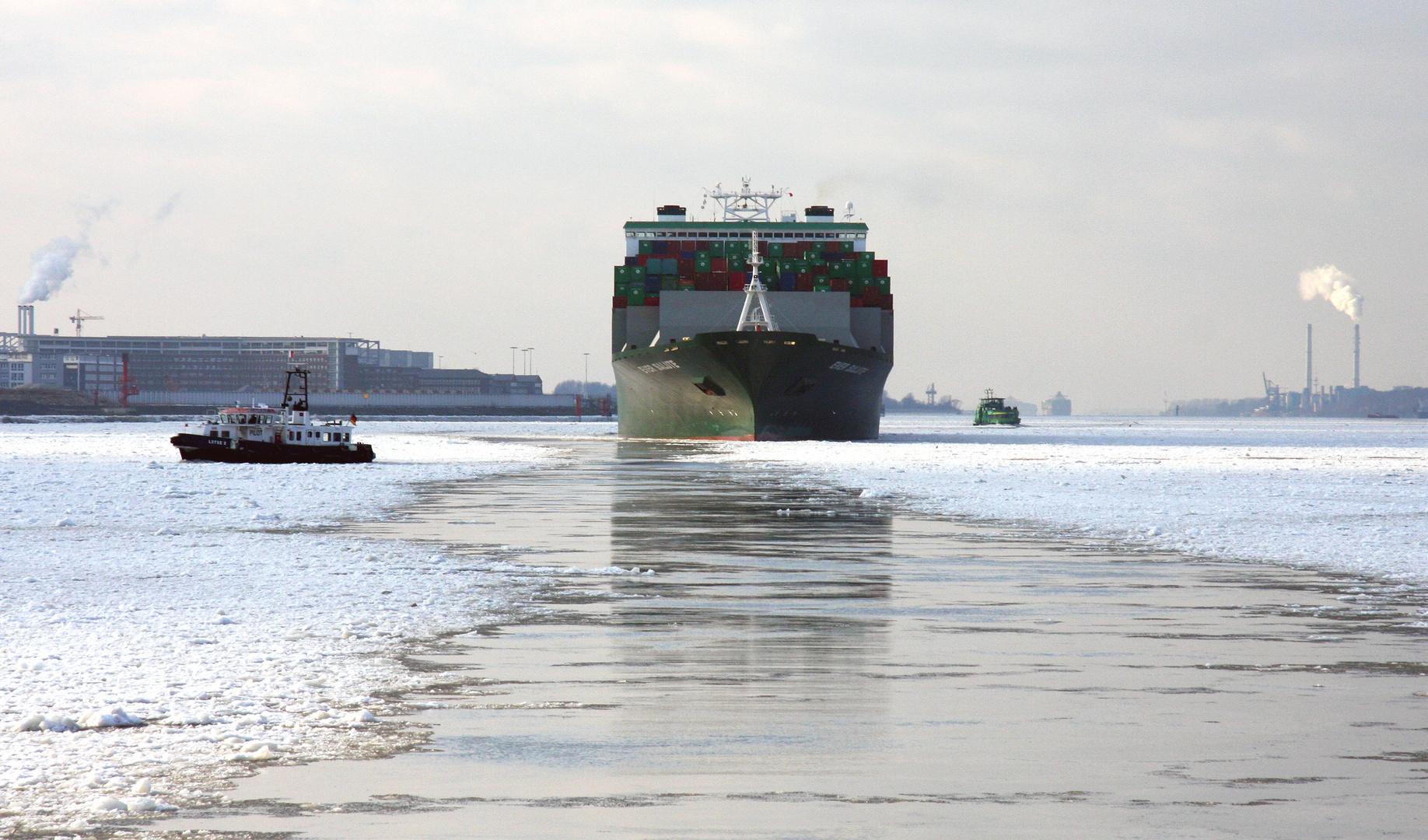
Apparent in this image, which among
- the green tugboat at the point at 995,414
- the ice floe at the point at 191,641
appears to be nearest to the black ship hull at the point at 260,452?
the ice floe at the point at 191,641

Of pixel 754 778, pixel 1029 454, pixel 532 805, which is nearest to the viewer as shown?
pixel 532 805

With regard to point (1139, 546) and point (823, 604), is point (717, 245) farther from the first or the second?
point (823, 604)

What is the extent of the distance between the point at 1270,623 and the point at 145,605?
8.89 meters

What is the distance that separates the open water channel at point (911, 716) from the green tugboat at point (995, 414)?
5013 inches

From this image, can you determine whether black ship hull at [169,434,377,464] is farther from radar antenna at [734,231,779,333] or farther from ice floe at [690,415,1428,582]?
radar antenna at [734,231,779,333]

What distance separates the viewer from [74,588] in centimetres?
1182

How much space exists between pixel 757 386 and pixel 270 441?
2184 centimetres

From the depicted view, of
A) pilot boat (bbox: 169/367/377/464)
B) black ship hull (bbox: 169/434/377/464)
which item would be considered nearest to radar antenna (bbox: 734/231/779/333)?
pilot boat (bbox: 169/367/377/464)

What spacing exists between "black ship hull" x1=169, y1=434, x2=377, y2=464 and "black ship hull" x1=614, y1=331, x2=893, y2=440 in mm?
19404

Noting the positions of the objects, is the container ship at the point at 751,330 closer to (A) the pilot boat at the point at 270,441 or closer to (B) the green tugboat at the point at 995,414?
(A) the pilot boat at the point at 270,441

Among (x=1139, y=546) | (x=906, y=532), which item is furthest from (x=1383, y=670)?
(x=906, y=532)

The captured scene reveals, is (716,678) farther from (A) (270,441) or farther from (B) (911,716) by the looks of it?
(A) (270,441)

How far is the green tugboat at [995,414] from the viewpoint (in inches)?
5448

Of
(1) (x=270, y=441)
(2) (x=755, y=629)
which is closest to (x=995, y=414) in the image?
(1) (x=270, y=441)
